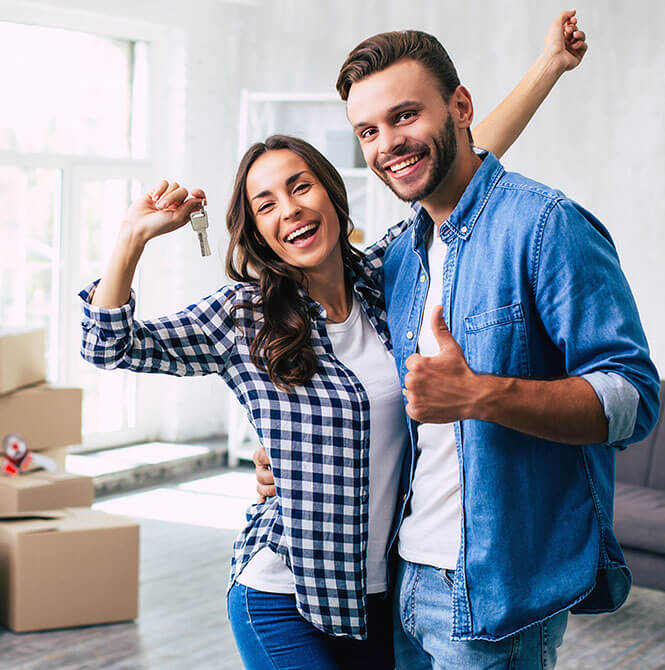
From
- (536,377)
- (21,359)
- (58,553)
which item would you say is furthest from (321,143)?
(536,377)

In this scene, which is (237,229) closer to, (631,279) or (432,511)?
(432,511)

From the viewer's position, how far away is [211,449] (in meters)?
6.31

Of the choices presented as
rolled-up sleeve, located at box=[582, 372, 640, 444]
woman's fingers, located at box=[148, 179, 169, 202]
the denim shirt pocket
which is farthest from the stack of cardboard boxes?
rolled-up sleeve, located at box=[582, 372, 640, 444]

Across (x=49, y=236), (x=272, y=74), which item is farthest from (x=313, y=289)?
(x=272, y=74)

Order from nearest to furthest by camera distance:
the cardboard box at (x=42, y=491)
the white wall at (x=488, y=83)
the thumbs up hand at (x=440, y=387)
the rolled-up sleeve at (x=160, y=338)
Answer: the thumbs up hand at (x=440, y=387) → the rolled-up sleeve at (x=160, y=338) → the cardboard box at (x=42, y=491) → the white wall at (x=488, y=83)

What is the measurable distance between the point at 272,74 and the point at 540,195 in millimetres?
5593

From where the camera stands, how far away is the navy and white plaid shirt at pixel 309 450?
4.82 feet

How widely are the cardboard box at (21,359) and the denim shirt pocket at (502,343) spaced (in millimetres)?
3178

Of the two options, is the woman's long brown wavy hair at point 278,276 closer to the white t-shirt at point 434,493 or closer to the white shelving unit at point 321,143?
the white t-shirt at point 434,493

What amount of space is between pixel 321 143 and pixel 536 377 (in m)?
5.21

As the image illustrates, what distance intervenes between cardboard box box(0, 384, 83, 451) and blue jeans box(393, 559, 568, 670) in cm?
303

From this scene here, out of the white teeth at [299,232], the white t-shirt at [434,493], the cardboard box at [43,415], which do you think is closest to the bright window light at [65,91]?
the cardboard box at [43,415]

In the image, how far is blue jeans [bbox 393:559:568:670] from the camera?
→ 1318 mm

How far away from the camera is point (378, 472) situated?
59.4 inches
